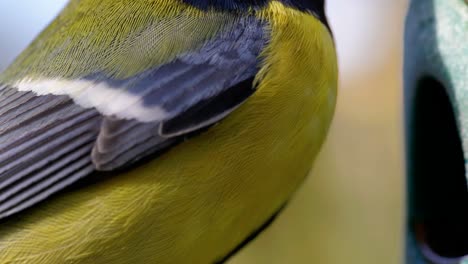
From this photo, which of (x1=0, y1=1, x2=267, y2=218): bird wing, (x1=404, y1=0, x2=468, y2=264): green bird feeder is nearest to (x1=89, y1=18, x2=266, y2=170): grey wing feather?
(x1=0, y1=1, x2=267, y2=218): bird wing

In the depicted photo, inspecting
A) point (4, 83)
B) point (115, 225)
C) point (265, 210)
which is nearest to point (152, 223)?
point (115, 225)

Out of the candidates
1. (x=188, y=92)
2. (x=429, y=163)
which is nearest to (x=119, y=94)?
(x=188, y=92)

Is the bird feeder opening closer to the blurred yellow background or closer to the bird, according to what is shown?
the bird

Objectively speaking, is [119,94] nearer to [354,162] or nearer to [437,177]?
[437,177]

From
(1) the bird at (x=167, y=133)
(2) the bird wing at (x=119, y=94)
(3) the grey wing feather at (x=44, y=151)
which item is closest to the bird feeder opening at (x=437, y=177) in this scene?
(1) the bird at (x=167, y=133)

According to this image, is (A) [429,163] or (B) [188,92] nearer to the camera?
(B) [188,92]

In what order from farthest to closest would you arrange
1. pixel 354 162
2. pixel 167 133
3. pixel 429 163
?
pixel 354 162 → pixel 429 163 → pixel 167 133
